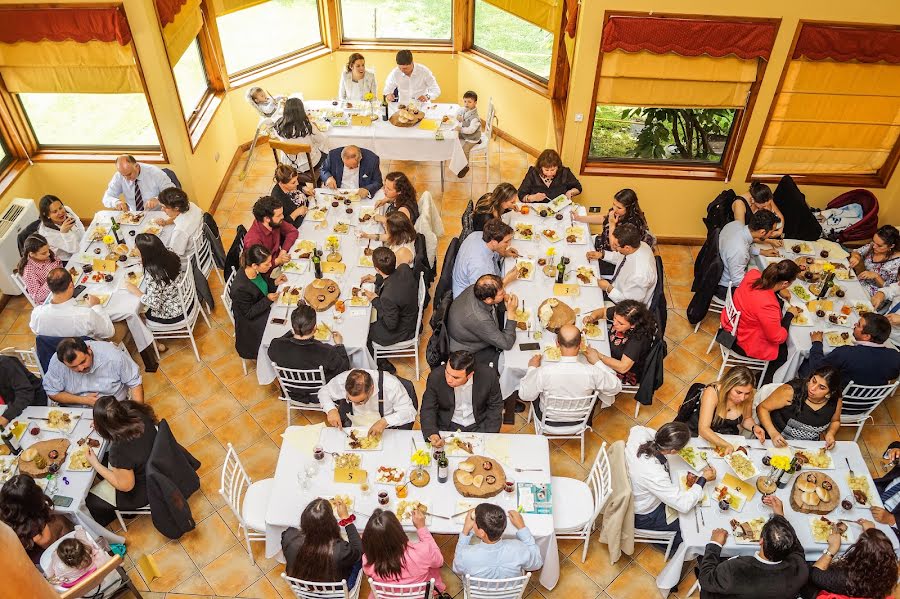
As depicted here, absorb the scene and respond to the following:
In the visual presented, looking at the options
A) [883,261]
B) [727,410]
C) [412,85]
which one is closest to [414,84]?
[412,85]

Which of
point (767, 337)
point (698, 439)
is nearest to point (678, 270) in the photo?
point (767, 337)

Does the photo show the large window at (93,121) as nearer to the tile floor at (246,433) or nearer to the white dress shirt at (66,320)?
the tile floor at (246,433)

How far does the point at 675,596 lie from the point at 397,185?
5210 millimetres

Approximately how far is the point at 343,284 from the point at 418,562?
3.33 m

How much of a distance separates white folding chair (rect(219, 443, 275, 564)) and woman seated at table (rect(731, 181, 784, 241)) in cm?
616

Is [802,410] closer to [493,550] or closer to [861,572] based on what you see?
[861,572]

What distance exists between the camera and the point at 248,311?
6.98 metres

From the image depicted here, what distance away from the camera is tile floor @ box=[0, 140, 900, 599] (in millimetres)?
5945

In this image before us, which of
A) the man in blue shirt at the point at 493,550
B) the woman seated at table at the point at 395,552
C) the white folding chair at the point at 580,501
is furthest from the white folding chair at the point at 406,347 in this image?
the man in blue shirt at the point at 493,550

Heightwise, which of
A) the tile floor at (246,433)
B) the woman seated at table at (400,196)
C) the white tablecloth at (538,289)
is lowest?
the tile floor at (246,433)

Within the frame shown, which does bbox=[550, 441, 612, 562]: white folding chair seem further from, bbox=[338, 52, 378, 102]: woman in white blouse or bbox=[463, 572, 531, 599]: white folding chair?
bbox=[338, 52, 378, 102]: woman in white blouse

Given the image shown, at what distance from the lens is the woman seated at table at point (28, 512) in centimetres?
494

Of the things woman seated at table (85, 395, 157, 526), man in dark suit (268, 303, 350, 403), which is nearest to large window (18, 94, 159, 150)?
man in dark suit (268, 303, 350, 403)

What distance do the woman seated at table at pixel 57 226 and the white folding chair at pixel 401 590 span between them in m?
5.55
